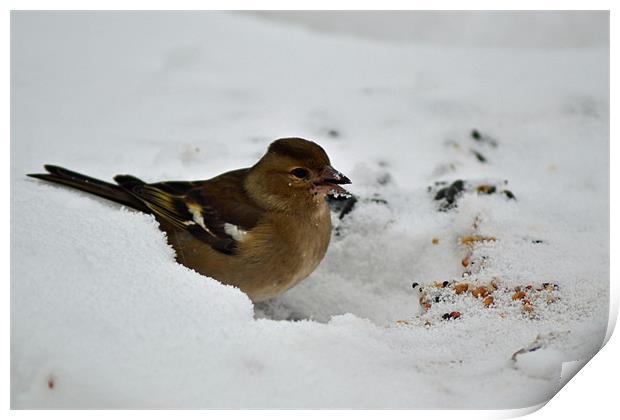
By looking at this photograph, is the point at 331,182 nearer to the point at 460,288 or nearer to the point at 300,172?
the point at 300,172

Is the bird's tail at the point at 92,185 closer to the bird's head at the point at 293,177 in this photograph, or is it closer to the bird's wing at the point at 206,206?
the bird's wing at the point at 206,206

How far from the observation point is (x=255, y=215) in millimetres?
3242

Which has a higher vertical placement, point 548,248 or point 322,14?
Answer: point 322,14

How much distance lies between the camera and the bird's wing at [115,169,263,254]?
10.5 feet

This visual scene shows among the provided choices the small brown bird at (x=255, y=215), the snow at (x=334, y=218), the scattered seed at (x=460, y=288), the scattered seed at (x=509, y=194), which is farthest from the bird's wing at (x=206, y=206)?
the scattered seed at (x=509, y=194)

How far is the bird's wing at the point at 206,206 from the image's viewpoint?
3.20 meters

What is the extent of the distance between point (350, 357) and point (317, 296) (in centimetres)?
103

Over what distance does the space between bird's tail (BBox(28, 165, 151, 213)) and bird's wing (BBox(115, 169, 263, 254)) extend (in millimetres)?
36

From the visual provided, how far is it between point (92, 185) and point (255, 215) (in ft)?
2.02

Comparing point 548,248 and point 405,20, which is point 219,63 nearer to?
point 405,20

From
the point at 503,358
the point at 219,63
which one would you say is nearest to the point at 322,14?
the point at 219,63

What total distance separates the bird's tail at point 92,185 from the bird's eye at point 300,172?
55cm

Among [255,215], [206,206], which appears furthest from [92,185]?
[255,215]

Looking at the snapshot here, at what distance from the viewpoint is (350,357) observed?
235 cm
